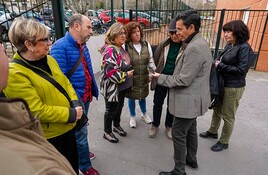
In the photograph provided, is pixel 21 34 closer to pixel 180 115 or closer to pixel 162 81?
pixel 162 81

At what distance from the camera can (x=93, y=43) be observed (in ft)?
17.9

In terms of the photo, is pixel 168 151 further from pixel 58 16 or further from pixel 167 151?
pixel 58 16

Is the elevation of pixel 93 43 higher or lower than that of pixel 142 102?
higher

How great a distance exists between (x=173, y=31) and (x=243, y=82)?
1.05 m

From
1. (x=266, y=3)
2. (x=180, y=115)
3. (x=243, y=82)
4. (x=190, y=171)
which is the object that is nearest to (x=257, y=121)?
(x=243, y=82)

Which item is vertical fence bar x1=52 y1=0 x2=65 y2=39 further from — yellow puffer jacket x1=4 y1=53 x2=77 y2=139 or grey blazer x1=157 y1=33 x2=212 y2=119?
grey blazer x1=157 y1=33 x2=212 y2=119

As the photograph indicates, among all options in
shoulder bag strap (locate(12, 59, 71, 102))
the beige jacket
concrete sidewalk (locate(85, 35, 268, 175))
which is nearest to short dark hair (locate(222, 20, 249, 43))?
concrete sidewalk (locate(85, 35, 268, 175))

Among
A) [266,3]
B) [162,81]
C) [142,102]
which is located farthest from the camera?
[266,3]

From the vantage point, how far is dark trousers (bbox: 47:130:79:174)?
176 centimetres

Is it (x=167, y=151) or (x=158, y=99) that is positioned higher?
(x=158, y=99)

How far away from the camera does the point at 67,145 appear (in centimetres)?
185

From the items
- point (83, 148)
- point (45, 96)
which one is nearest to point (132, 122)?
point (83, 148)

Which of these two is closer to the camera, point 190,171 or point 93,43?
point 190,171

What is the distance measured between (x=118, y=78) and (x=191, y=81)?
0.91m
